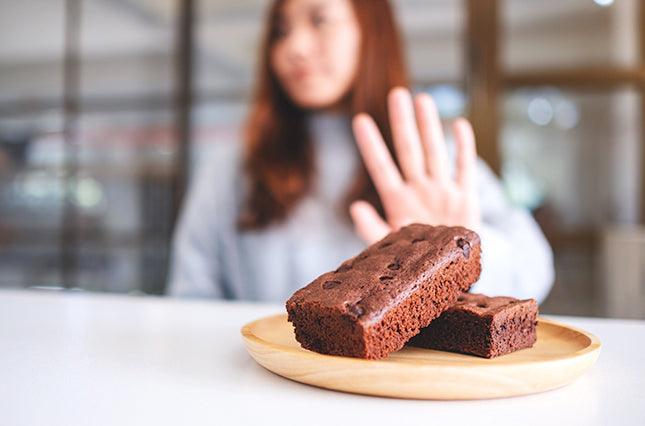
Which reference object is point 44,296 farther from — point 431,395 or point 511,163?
point 511,163

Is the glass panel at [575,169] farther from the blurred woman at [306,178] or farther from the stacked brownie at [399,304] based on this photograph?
the stacked brownie at [399,304]

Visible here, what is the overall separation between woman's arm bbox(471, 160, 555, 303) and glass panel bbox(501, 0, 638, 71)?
7.43ft

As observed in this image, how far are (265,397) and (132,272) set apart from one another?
417cm

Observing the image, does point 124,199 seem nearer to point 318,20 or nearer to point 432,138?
point 318,20

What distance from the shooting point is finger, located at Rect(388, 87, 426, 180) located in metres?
1.32

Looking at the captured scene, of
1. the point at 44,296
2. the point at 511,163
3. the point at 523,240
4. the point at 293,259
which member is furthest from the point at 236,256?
the point at 511,163

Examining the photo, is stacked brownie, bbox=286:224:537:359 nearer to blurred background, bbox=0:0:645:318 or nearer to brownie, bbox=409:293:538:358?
brownie, bbox=409:293:538:358

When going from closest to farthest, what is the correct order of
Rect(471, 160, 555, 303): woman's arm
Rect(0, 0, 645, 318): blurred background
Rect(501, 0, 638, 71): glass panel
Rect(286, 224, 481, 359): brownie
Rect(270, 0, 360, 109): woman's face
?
1. Rect(286, 224, 481, 359): brownie
2. Rect(471, 160, 555, 303): woman's arm
3. Rect(270, 0, 360, 109): woman's face
4. Rect(501, 0, 638, 71): glass panel
5. Rect(0, 0, 645, 318): blurred background

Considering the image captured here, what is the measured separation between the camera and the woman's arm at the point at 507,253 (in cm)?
153

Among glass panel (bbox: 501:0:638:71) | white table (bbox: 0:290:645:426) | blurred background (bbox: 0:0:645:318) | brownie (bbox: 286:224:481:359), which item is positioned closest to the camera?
white table (bbox: 0:290:645:426)

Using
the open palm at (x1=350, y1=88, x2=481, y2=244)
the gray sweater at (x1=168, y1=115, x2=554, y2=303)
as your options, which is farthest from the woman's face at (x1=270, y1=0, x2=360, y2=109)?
the open palm at (x1=350, y1=88, x2=481, y2=244)

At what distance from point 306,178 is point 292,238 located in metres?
0.19

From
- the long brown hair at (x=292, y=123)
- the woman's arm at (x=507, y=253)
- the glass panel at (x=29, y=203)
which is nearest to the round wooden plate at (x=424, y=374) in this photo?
the woman's arm at (x=507, y=253)

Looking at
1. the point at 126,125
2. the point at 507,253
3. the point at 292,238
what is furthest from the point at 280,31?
the point at 126,125
